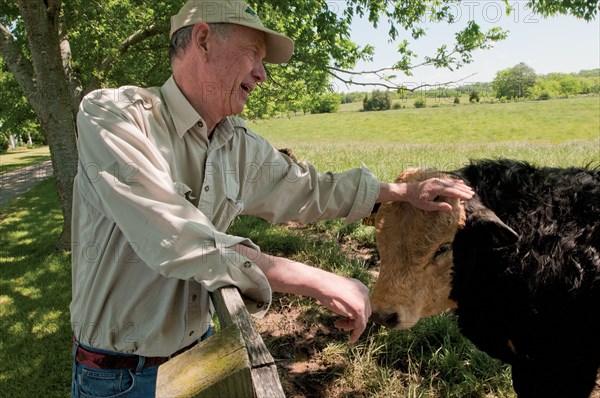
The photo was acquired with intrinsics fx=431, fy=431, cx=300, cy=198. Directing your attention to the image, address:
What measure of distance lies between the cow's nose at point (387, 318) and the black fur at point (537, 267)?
1.72ft

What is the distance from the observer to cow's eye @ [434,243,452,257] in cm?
288

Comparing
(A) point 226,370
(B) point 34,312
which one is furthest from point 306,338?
(B) point 34,312

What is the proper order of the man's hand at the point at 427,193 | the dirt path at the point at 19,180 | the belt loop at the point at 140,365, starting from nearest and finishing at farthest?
the belt loop at the point at 140,365, the man's hand at the point at 427,193, the dirt path at the point at 19,180

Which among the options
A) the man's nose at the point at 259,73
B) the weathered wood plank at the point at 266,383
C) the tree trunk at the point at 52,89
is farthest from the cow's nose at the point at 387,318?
the tree trunk at the point at 52,89

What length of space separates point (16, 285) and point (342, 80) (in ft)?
21.4

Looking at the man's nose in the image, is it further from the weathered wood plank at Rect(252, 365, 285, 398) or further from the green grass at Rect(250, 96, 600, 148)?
the green grass at Rect(250, 96, 600, 148)

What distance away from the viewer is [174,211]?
1395 millimetres

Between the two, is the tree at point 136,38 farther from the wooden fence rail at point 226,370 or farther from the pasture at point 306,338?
the wooden fence rail at point 226,370

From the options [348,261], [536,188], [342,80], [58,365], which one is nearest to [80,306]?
[536,188]

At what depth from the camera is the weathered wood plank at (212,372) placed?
2.99 ft

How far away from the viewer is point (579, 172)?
9.88ft

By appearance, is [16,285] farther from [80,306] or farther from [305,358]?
[80,306]

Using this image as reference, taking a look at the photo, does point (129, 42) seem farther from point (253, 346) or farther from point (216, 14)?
point (253, 346)

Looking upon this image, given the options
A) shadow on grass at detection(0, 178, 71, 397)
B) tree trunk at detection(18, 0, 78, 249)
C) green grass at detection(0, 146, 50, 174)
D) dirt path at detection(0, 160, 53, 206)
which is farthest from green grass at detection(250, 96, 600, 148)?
tree trunk at detection(18, 0, 78, 249)
